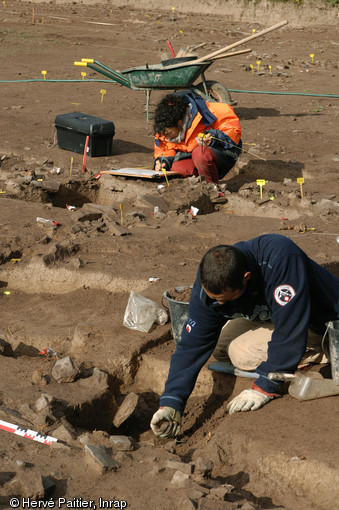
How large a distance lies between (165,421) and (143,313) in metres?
1.02

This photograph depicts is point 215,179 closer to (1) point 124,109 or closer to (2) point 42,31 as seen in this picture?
(1) point 124,109

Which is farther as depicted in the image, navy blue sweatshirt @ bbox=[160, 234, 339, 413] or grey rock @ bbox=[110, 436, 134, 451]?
navy blue sweatshirt @ bbox=[160, 234, 339, 413]

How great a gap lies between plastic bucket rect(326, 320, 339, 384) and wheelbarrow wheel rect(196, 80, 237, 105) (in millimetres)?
6378

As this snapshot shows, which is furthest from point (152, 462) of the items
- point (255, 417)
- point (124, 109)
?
point (124, 109)

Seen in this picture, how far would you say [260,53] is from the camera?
14391 millimetres

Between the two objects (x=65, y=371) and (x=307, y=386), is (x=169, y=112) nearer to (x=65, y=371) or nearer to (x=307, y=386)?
(x=65, y=371)

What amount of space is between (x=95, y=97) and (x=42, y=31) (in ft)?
21.9

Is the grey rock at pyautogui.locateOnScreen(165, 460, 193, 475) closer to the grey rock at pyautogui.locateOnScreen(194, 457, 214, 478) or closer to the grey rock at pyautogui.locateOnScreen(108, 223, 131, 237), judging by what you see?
the grey rock at pyautogui.locateOnScreen(194, 457, 214, 478)

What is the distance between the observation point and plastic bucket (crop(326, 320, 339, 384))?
3.48 m

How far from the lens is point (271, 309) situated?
137 inches

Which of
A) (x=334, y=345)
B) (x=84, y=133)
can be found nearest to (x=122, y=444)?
(x=334, y=345)

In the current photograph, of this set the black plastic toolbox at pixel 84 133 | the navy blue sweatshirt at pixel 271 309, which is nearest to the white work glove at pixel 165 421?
the navy blue sweatshirt at pixel 271 309

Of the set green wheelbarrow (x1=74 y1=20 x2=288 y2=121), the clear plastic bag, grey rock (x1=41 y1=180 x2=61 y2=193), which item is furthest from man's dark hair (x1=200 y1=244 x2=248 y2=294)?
green wheelbarrow (x1=74 y1=20 x2=288 y2=121)

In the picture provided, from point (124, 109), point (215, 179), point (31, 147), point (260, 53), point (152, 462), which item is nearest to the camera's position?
point (152, 462)
